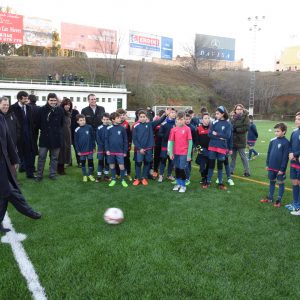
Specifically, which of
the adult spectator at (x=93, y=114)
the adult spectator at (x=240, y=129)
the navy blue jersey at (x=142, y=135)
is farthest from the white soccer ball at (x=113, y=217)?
the adult spectator at (x=240, y=129)

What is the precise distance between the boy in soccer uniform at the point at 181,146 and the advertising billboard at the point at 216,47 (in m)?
65.0

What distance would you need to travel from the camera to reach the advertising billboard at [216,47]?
6680 centimetres

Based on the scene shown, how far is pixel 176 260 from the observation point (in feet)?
12.0

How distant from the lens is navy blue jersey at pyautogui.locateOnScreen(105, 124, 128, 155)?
7023mm

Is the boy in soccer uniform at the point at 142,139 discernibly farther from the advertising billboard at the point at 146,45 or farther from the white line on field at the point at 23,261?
the advertising billboard at the point at 146,45

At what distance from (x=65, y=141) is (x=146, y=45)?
153 feet

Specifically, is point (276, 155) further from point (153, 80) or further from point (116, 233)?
point (153, 80)

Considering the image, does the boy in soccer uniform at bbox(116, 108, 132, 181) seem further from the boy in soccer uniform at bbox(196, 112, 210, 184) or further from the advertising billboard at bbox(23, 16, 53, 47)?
the advertising billboard at bbox(23, 16, 53, 47)

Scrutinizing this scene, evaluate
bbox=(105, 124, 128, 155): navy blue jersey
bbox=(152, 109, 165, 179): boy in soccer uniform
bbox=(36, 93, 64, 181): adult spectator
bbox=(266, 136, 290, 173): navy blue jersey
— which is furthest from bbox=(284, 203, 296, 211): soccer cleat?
bbox=(36, 93, 64, 181): adult spectator

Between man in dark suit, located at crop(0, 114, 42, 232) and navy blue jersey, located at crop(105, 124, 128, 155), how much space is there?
2.73m

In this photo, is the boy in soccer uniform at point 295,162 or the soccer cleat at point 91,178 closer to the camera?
the boy in soccer uniform at point 295,162

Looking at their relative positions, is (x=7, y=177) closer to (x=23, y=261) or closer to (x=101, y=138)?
(x=23, y=261)

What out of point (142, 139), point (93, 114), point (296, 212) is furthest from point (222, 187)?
point (93, 114)

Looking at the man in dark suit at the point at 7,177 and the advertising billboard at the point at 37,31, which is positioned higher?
the advertising billboard at the point at 37,31
